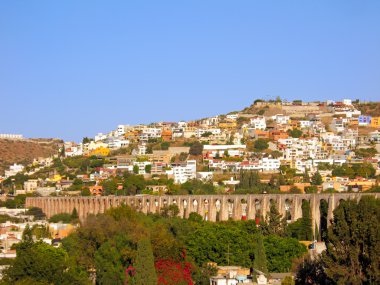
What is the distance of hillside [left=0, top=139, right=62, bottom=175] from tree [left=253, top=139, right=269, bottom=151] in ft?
144

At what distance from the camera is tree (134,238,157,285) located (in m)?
36.2

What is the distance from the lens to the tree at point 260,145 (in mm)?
109500

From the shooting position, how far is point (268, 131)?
4626 inches

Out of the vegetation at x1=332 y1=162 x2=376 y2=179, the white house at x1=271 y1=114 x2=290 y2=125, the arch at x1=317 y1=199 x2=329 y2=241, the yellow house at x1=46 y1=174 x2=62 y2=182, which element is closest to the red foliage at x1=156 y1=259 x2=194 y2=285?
the arch at x1=317 y1=199 x2=329 y2=241

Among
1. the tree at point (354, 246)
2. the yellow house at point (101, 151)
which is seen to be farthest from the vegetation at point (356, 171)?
the tree at point (354, 246)

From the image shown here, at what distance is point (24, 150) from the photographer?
517 ft

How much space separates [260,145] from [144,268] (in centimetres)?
7398

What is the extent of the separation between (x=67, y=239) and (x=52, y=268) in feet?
38.9

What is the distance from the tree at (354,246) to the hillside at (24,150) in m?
110

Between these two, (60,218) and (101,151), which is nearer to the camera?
(60,218)

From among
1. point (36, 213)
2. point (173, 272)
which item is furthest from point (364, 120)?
point (173, 272)

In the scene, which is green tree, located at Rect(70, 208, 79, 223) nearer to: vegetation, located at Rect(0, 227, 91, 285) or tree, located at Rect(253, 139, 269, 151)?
tree, located at Rect(253, 139, 269, 151)

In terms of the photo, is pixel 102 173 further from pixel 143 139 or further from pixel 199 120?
pixel 199 120

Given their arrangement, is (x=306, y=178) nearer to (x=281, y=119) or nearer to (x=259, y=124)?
(x=259, y=124)
